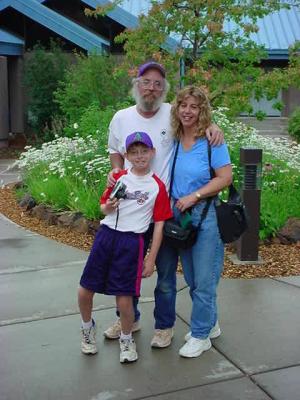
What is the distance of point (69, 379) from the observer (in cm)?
340

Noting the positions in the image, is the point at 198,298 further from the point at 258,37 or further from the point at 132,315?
the point at 258,37

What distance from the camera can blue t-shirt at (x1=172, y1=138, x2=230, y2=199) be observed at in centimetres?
347

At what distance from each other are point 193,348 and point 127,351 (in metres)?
0.43

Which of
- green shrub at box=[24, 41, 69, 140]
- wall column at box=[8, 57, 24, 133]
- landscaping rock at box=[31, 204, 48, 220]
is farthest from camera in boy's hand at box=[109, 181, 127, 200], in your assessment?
wall column at box=[8, 57, 24, 133]

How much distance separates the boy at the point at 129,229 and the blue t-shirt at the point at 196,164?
0.14 meters

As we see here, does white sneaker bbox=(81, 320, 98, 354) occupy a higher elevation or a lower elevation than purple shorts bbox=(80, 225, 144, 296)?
lower

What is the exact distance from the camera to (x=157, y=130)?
3574 millimetres

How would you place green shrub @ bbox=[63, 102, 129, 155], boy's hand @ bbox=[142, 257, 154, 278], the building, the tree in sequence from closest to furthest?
boy's hand @ bbox=[142, 257, 154, 278]
green shrub @ bbox=[63, 102, 129, 155]
the tree
the building

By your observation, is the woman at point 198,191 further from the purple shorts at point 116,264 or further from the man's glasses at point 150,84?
the purple shorts at point 116,264

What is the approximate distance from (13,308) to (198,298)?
1691mm

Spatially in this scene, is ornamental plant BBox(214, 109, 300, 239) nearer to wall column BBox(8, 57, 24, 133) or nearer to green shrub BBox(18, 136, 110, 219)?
green shrub BBox(18, 136, 110, 219)

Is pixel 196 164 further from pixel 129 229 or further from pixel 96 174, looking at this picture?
pixel 96 174

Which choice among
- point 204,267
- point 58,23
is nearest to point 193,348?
point 204,267

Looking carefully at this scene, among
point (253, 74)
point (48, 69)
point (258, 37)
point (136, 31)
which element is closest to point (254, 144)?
point (253, 74)
